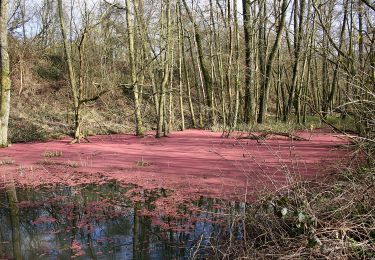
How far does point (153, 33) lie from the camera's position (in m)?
20.8

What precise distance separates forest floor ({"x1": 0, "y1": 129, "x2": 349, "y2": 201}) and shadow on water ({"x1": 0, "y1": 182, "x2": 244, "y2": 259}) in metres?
0.77

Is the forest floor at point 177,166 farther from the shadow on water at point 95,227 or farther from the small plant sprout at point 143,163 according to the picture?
the shadow on water at point 95,227

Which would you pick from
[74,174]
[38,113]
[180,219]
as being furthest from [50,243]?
[38,113]

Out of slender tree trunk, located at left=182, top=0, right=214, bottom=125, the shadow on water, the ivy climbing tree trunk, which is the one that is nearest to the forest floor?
the shadow on water

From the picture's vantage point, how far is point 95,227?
5.32m

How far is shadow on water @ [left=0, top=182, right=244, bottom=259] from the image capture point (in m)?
4.56

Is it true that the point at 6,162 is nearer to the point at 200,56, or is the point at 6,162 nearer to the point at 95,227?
the point at 95,227

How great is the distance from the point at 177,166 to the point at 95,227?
435 cm

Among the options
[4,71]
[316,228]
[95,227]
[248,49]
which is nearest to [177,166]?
[95,227]

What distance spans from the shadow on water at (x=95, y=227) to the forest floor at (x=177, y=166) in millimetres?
775

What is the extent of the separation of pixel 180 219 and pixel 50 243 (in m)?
1.82

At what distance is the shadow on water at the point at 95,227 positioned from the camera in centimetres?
456

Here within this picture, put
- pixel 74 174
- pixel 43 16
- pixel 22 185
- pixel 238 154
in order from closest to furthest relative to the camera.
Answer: pixel 22 185, pixel 74 174, pixel 238 154, pixel 43 16

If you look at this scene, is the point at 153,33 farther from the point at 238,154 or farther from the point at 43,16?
the point at 43,16
